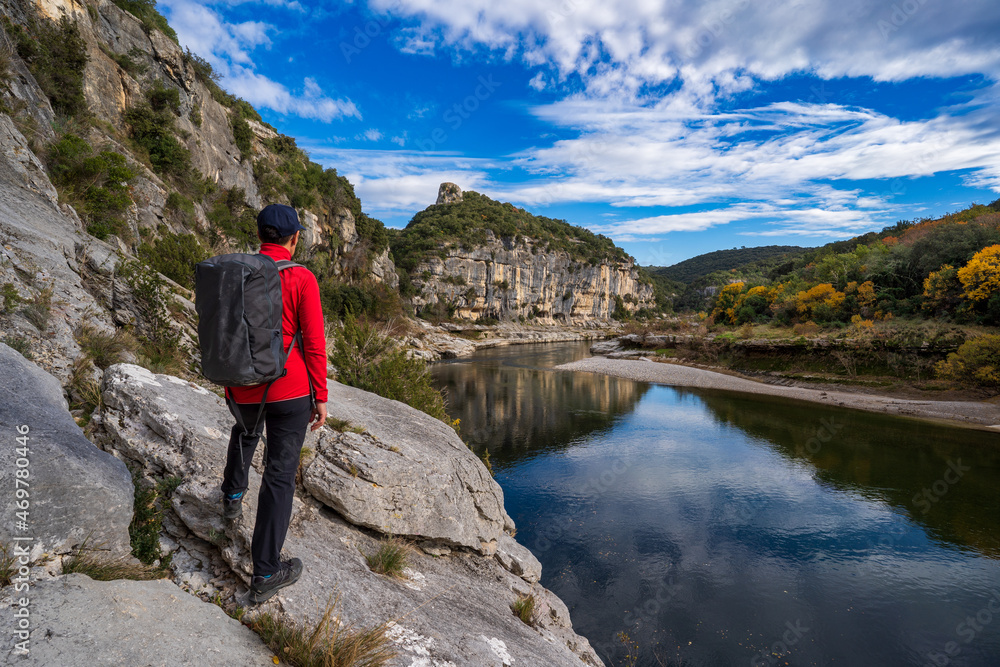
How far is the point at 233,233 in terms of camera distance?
22.0 metres

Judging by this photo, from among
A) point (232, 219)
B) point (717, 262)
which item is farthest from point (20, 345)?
point (717, 262)

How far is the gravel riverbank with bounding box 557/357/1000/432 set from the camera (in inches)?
692

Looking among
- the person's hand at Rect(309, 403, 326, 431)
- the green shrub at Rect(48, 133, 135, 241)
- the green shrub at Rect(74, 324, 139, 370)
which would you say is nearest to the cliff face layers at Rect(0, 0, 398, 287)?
the green shrub at Rect(48, 133, 135, 241)

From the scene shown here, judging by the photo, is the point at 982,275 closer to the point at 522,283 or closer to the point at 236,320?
the point at 236,320

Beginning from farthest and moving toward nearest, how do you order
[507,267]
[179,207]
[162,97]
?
[507,267]
[162,97]
[179,207]

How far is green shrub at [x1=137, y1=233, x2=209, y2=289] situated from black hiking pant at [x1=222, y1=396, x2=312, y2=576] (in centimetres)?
786

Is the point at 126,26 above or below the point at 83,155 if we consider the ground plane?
above

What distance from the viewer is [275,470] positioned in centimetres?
251

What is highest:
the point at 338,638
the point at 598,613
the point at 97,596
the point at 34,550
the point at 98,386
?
the point at 98,386

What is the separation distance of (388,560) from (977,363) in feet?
89.2

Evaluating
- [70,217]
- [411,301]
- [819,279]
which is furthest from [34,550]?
[411,301]

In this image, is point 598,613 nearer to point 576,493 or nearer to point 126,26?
point 576,493

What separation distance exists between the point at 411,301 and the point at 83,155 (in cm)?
5318

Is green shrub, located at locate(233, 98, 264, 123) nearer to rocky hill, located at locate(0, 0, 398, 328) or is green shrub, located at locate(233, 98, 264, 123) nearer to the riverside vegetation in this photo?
rocky hill, located at locate(0, 0, 398, 328)
